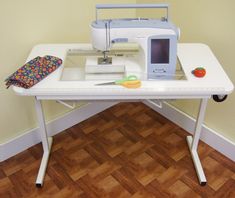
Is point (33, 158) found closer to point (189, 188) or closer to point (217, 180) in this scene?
point (189, 188)

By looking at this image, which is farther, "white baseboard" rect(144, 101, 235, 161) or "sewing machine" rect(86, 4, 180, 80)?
"white baseboard" rect(144, 101, 235, 161)

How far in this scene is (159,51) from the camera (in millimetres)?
1473

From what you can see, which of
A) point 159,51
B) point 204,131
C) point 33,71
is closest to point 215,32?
point 159,51

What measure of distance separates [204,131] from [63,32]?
3.81ft

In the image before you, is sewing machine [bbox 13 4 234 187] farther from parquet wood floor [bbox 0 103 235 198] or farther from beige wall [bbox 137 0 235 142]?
parquet wood floor [bbox 0 103 235 198]

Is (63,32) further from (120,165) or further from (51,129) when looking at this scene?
(120,165)

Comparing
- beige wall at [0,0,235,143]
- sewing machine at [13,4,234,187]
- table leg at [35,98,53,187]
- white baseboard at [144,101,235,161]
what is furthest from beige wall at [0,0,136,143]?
white baseboard at [144,101,235,161]

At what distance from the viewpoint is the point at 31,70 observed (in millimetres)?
1474

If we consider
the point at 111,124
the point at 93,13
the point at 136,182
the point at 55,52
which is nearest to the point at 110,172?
the point at 136,182

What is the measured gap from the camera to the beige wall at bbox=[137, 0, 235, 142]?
68.2 inches

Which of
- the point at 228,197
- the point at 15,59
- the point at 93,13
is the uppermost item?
the point at 93,13

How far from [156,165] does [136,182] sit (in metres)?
0.19

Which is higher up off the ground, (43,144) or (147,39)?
(147,39)

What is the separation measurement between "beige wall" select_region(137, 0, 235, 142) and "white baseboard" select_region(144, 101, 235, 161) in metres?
0.04
